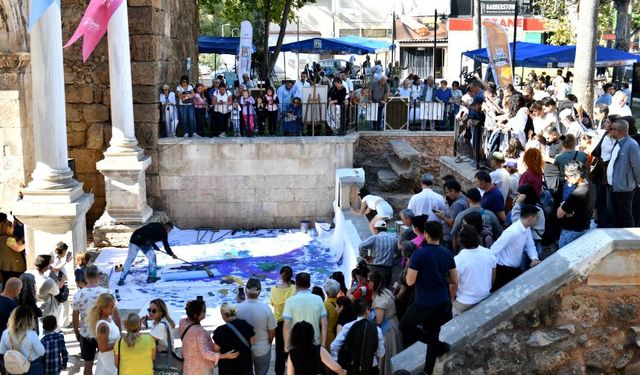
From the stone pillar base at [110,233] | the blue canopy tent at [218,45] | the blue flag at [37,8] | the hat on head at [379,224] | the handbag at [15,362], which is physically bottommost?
the stone pillar base at [110,233]

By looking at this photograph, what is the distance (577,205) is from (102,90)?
11.0 metres

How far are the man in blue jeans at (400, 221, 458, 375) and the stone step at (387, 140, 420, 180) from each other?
924 cm

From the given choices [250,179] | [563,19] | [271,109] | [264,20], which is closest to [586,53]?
[271,109]

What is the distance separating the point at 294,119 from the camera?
16703 millimetres

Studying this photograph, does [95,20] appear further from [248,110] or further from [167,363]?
[167,363]

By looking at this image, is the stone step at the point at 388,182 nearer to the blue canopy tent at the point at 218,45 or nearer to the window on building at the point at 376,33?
the blue canopy tent at the point at 218,45

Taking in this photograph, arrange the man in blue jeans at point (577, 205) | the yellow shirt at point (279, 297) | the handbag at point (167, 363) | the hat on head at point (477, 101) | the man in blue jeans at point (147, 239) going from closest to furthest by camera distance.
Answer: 1. the handbag at point (167, 363)
2. the man in blue jeans at point (577, 205)
3. the yellow shirt at point (279, 297)
4. the man in blue jeans at point (147, 239)
5. the hat on head at point (477, 101)

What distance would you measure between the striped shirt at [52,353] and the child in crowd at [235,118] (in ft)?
30.7

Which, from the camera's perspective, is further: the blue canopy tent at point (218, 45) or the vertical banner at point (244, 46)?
the blue canopy tent at point (218, 45)

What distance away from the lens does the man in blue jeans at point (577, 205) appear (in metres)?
7.96

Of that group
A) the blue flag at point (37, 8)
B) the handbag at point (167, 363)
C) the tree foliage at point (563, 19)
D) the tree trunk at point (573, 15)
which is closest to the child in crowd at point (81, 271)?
the handbag at point (167, 363)

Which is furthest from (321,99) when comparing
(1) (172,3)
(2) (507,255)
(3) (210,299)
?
(2) (507,255)

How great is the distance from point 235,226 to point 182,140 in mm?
2142

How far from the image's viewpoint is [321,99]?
55.1 ft
